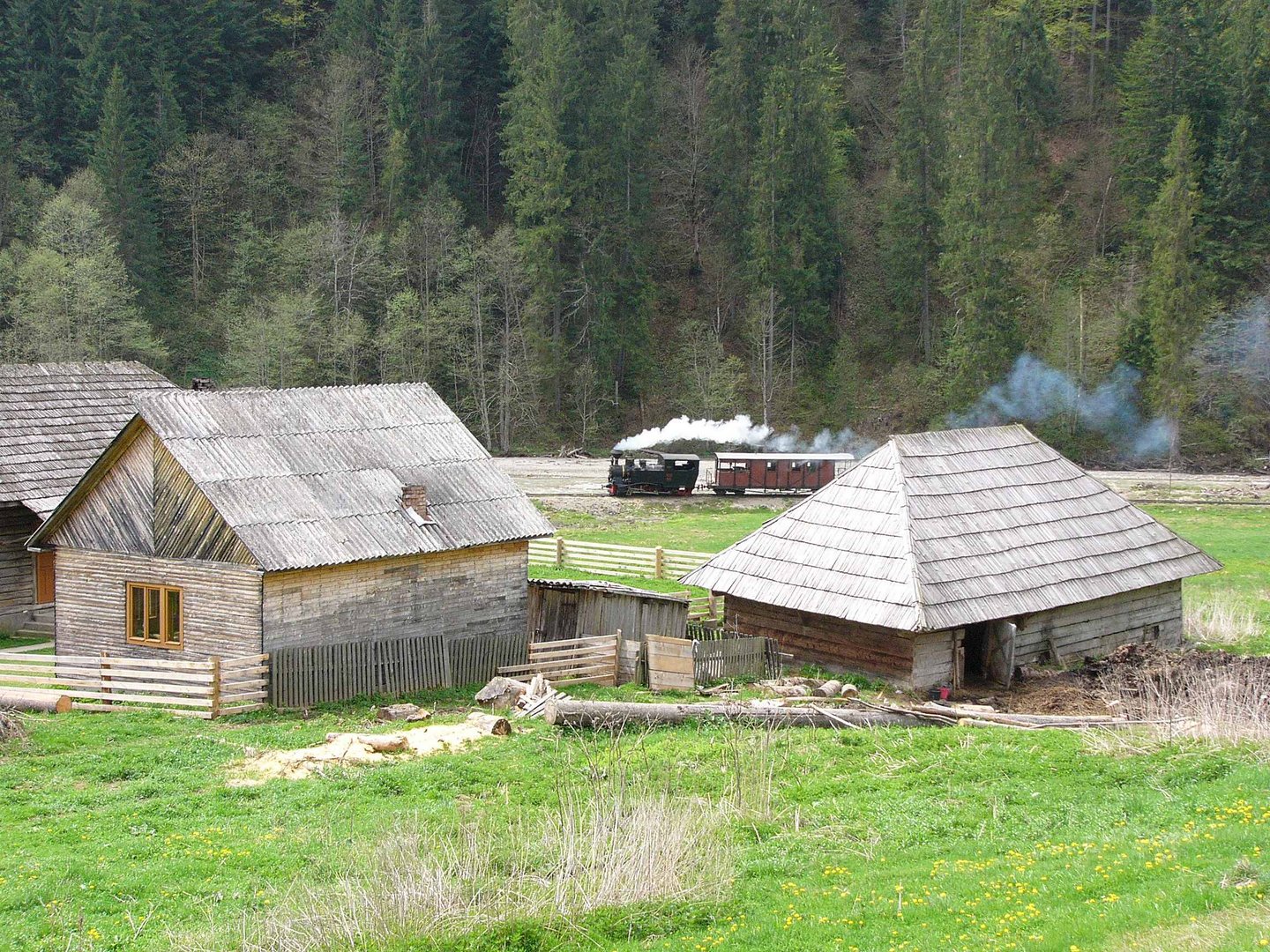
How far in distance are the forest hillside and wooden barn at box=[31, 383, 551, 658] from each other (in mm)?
38430

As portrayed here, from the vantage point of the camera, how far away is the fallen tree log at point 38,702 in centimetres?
2080

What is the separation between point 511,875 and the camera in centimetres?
1233

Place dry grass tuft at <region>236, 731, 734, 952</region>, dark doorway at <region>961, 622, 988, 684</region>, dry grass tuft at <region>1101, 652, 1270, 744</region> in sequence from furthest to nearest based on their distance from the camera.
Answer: dark doorway at <region>961, 622, 988, 684</region>
dry grass tuft at <region>1101, 652, 1270, 744</region>
dry grass tuft at <region>236, 731, 734, 952</region>

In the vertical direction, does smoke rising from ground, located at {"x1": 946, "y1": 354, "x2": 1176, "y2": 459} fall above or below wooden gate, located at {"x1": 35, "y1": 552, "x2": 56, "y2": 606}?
above

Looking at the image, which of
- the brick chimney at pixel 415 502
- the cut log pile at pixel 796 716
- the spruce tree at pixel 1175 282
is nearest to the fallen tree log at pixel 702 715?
the cut log pile at pixel 796 716

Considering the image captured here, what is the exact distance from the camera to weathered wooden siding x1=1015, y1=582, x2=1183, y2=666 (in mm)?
24922

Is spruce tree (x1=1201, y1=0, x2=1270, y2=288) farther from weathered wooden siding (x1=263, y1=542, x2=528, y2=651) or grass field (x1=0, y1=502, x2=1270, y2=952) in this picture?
grass field (x1=0, y1=502, x2=1270, y2=952)

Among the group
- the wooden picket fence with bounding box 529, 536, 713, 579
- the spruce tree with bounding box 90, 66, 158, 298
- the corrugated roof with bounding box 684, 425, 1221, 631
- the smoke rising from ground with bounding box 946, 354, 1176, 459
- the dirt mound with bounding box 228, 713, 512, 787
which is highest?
the spruce tree with bounding box 90, 66, 158, 298

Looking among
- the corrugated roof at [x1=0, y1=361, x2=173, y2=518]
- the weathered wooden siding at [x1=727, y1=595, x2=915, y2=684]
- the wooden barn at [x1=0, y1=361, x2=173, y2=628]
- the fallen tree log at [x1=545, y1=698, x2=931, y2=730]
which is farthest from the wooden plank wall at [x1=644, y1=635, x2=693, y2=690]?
the wooden barn at [x1=0, y1=361, x2=173, y2=628]

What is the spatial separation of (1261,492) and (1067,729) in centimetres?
3885

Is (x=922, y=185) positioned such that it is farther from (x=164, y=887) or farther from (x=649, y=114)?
(x=164, y=887)

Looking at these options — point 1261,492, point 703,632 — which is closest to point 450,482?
point 703,632

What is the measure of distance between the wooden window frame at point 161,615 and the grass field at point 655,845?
428cm

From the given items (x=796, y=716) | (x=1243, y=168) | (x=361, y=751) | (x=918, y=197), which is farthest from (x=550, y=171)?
(x=361, y=751)
